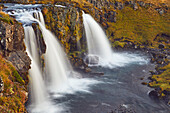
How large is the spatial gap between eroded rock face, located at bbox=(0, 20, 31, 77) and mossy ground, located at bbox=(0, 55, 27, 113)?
124 centimetres

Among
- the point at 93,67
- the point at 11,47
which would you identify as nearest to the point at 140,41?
the point at 93,67

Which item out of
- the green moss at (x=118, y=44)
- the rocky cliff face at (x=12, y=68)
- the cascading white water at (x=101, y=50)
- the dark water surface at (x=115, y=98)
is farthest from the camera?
the green moss at (x=118, y=44)

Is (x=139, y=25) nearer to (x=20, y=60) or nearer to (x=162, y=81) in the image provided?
(x=162, y=81)

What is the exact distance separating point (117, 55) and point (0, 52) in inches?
1548

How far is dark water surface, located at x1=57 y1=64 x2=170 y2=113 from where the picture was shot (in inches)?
896

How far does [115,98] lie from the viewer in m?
25.6

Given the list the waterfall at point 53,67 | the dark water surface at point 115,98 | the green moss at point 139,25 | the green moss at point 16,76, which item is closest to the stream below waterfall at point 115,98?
the dark water surface at point 115,98

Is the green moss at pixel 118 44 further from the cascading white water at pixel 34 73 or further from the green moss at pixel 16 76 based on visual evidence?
the green moss at pixel 16 76

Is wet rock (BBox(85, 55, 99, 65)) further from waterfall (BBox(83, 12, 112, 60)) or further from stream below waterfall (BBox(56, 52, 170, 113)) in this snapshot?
stream below waterfall (BBox(56, 52, 170, 113))

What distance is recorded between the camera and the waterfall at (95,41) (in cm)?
4728

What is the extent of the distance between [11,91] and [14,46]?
6437mm

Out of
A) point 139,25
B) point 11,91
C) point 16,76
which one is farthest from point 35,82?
point 139,25

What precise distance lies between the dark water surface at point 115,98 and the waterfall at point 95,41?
14.8m

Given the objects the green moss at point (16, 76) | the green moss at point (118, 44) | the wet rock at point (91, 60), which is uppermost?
the green moss at point (16, 76)
